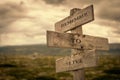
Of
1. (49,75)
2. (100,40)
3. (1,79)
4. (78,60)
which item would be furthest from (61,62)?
(49,75)

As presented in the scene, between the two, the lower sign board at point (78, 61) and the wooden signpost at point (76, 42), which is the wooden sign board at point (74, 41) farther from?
the lower sign board at point (78, 61)

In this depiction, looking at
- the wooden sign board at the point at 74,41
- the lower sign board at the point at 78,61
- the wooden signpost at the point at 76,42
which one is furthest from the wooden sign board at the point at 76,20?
the lower sign board at the point at 78,61

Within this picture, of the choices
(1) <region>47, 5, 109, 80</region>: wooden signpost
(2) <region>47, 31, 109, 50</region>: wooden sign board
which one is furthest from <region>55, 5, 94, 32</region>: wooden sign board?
(2) <region>47, 31, 109, 50</region>: wooden sign board

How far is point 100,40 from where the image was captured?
8.82m

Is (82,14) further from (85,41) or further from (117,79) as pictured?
(117,79)

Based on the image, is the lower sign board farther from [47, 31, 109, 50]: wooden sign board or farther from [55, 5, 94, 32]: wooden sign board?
[55, 5, 94, 32]: wooden sign board

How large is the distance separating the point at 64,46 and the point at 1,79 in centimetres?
4867

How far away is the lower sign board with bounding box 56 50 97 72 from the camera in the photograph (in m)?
7.34

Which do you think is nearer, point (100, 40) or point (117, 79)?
point (100, 40)

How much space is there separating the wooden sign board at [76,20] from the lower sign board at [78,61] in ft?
3.46

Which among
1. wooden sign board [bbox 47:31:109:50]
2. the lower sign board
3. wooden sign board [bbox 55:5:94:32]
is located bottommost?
the lower sign board

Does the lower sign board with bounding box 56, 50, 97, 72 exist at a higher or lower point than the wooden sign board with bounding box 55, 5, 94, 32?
lower

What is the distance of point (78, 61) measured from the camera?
8.08 m

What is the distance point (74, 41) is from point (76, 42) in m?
0.07
